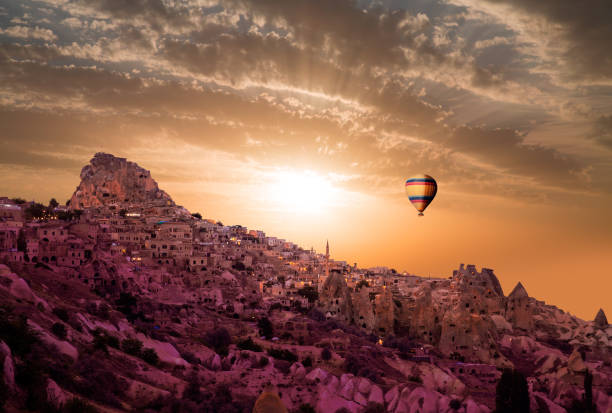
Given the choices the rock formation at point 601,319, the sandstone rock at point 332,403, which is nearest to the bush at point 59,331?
the sandstone rock at point 332,403

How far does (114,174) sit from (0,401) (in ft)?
403

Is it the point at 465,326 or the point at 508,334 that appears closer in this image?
the point at 465,326

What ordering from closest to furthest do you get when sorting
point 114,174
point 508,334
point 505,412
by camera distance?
point 505,412 → point 508,334 → point 114,174

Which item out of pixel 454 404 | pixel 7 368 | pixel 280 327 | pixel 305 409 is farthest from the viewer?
pixel 280 327

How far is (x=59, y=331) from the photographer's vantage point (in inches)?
1232

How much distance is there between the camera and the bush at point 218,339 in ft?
156

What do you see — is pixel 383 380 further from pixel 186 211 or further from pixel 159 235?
pixel 186 211

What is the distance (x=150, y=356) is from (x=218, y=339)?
1253 cm

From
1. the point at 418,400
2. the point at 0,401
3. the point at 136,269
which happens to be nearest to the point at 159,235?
the point at 136,269

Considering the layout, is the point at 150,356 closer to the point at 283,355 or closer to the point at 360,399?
the point at 283,355

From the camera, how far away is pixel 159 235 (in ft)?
286

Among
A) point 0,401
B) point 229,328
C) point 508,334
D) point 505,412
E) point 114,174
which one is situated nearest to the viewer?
point 0,401

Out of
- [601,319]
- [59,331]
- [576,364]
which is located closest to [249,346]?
[59,331]

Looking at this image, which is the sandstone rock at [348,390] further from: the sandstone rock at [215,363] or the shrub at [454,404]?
the sandstone rock at [215,363]
